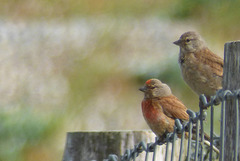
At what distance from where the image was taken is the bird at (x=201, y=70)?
14.6 ft

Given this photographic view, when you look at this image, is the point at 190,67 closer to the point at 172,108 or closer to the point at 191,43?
the point at 172,108

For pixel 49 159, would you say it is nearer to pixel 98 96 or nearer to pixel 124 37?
pixel 98 96

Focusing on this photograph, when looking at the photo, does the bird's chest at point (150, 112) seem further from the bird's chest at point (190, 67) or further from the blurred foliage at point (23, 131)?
the blurred foliage at point (23, 131)

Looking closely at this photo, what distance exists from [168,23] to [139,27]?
332 mm

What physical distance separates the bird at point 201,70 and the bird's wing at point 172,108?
0.16m

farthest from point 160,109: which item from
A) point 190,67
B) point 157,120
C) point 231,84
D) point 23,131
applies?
point 231,84

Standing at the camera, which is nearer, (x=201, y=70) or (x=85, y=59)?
(x=201, y=70)

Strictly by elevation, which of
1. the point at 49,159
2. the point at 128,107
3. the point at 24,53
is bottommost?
the point at 49,159

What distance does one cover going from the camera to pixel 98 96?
6.53 meters

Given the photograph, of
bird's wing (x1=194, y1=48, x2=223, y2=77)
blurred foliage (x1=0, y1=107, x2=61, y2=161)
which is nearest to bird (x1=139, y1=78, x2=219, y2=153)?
bird's wing (x1=194, y1=48, x2=223, y2=77)

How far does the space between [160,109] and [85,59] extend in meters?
2.12

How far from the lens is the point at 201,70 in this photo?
4.52 metres

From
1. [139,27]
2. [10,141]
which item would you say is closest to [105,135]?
[10,141]

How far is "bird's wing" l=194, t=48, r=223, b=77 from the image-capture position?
4.47 m
